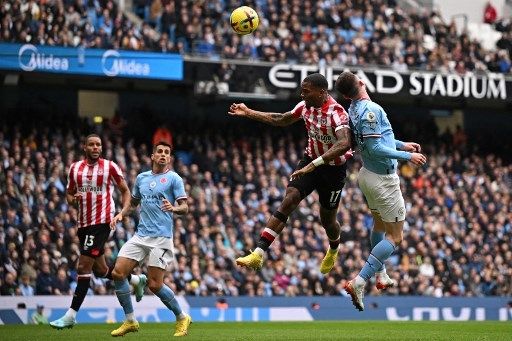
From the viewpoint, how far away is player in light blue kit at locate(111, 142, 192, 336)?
591 inches

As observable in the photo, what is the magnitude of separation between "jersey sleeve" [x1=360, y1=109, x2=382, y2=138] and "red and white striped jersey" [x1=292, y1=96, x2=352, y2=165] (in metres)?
0.26

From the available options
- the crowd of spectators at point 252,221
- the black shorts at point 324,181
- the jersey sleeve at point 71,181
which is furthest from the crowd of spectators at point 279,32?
the black shorts at point 324,181

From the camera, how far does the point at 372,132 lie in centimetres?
1357

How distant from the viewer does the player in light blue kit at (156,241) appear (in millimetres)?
15008

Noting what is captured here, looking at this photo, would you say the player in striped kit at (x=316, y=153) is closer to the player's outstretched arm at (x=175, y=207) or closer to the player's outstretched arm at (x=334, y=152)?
the player's outstretched arm at (x=334, y=152)

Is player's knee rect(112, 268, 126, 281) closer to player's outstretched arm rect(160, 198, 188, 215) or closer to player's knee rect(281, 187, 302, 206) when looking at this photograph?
player's outstretched arm rect(160, 198, 188, 215)

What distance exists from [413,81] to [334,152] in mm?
18725

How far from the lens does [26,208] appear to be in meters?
25.3

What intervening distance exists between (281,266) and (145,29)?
8.05 m

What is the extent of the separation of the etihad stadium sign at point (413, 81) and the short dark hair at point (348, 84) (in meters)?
16.3

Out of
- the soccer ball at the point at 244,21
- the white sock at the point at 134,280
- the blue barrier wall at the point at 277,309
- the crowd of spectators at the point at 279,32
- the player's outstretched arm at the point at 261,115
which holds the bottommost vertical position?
the blue barrier wall at the point at 277,309

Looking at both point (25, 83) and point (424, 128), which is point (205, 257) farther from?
point (424, 128)

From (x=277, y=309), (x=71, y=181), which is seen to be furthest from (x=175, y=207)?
(x=277, y=309)

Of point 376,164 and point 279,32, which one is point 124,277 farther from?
point 279,32
